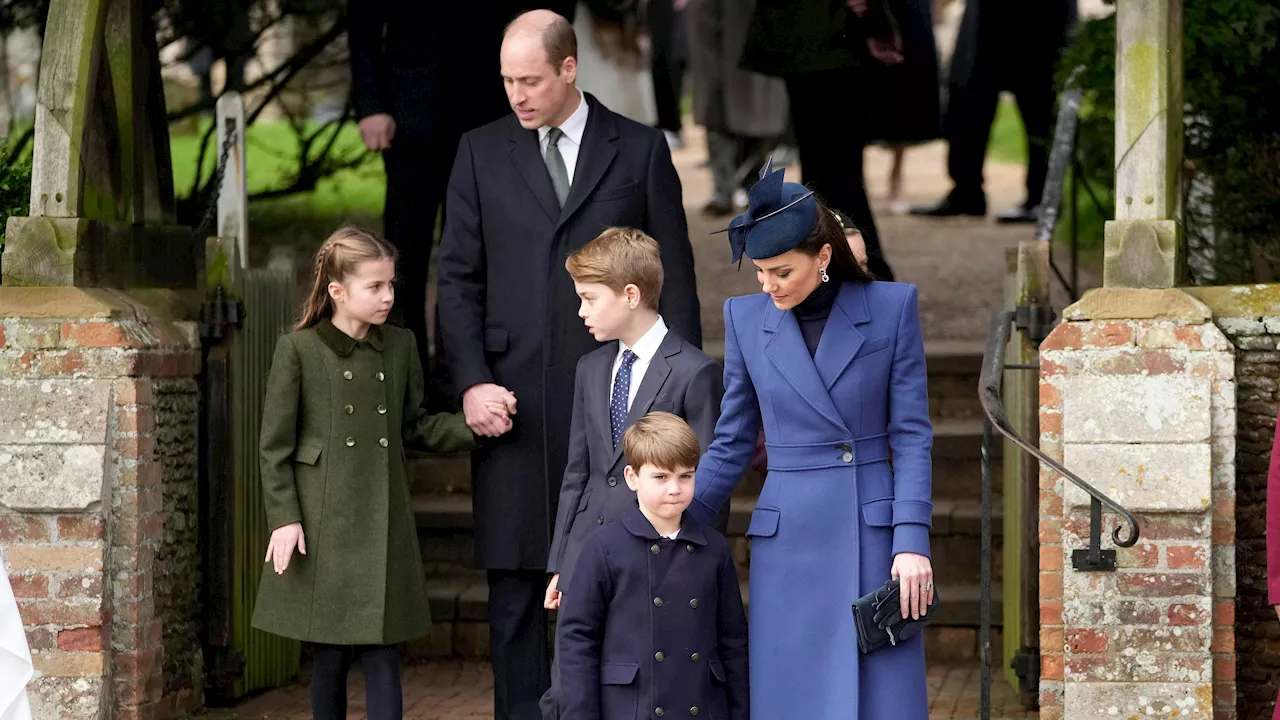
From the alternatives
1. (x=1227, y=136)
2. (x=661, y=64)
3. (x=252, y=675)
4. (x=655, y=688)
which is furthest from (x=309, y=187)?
(x=655, y=688)

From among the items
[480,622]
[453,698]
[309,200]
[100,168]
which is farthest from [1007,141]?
[100,168]

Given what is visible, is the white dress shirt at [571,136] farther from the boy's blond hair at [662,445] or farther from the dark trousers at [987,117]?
the dark trousers at [987,117]

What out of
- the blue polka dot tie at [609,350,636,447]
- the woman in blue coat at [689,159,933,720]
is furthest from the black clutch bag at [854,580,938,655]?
the blue polka dot tie at [609,350,636,447]

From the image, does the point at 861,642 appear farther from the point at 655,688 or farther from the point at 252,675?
the point at 252,675

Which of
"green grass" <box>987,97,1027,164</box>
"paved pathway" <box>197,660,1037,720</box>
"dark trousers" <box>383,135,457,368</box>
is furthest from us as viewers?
"green grass" <box>987,97,1027,164</box>

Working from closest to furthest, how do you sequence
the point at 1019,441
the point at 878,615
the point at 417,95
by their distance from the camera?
the point at 878,615, the point at 1019,441, the point at 417,95

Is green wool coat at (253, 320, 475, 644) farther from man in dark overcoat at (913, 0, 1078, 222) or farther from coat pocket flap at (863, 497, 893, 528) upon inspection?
man in dark overcoat at (913, 0, 1078, 222)

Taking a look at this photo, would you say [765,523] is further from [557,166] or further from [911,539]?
[557,166]

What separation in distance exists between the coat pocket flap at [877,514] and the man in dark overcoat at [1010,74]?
6.61 m

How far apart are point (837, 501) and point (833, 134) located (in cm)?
293

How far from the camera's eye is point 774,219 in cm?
422

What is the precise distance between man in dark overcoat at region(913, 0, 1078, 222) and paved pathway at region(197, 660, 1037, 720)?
488 centimetres

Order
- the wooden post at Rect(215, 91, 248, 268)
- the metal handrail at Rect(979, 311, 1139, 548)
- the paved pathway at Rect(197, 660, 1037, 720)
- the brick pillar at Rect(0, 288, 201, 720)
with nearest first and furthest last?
the metal handrail at Rect(979, 311, 1139, 548)
the brick pillar at Rect(0, 288, 201, 720)
the paved pathway at Rect(197, 660, 1037, 720)
the wooden post at Rect(215, 91, 248, 268)

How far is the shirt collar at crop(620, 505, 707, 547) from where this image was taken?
4312 mm
